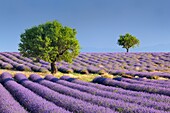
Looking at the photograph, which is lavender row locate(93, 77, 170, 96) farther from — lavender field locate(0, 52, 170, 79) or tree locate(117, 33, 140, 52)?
tree locate(117, 33, 140, 52)

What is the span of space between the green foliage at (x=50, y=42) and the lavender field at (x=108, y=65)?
11.6 feet

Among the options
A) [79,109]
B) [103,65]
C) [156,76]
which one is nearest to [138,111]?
[79,109]

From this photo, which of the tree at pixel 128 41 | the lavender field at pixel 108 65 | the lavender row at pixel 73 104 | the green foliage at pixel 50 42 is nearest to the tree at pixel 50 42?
the green foliage at pixel 50 42

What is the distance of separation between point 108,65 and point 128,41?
59.0 ft

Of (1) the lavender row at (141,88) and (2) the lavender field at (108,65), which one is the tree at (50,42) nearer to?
(2) the lavender field at (108,65)

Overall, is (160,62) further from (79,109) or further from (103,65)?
(79,109)

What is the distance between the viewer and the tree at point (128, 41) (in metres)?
49.2

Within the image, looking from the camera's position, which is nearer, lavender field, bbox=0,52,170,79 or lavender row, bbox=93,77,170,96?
lavender row, bbox=93,77,170,96

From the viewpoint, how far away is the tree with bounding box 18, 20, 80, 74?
2352 centimetres

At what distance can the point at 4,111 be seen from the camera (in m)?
8.81

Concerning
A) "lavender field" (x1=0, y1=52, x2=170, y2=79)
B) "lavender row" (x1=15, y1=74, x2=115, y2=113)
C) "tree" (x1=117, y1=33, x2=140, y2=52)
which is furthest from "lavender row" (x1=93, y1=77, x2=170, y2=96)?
"tree" (x1=117, y1=33, x2=140, y2=52)

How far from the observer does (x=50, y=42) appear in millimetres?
23875

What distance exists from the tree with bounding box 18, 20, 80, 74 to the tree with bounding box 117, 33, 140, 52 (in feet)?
84.8

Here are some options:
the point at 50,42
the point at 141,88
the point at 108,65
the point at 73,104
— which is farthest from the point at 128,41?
the point at 73,104
